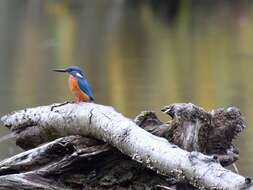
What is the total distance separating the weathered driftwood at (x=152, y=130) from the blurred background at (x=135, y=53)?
71.1 inches

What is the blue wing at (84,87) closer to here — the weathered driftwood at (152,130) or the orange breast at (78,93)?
the orange breast at (78,93)

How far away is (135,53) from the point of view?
25625 mm

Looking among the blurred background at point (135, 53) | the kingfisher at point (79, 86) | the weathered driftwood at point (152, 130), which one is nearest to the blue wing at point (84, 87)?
the kingfisher at point (79, 86)

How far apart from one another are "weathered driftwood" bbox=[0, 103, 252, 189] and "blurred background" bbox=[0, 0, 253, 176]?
1806 mm

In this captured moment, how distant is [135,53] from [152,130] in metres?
19.0

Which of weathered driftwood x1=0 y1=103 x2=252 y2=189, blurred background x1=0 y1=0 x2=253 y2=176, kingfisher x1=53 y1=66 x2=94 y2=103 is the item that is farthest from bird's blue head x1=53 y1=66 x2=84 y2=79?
blurred background x1=0 y1=0 x2=253 y2=176

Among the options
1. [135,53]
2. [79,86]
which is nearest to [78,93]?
[79,86]

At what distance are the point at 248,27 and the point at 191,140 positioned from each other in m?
27.8

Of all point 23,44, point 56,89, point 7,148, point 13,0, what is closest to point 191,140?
point 7,148

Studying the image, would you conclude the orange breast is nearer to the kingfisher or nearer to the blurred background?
the kingfisher

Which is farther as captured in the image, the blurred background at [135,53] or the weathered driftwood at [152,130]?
the blurred background at [135,53]

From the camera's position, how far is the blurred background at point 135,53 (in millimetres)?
15242

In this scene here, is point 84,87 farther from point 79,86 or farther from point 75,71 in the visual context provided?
point 75,71

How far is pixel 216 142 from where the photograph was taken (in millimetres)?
6750
